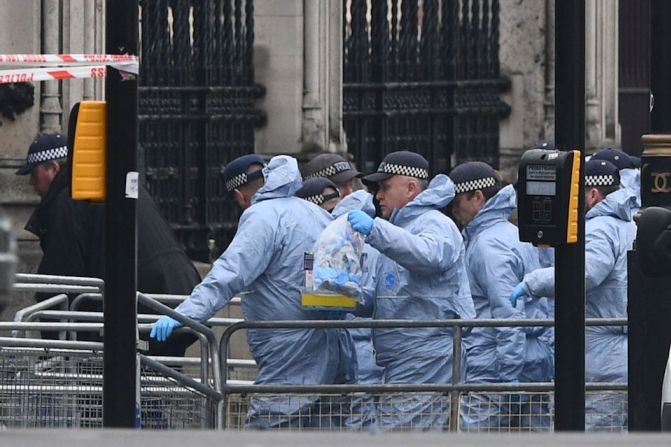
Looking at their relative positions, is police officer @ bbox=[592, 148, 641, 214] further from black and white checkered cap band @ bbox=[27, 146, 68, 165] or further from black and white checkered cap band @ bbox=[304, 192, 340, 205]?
black and white checkered cap band @ bbox=[27, 146, 68, 165]

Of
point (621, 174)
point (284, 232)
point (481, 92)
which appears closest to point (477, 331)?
point (284, 232)

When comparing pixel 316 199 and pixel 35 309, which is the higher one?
pixel 316 199

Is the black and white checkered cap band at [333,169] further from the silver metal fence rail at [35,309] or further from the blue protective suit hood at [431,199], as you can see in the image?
the silver metal fence rail at [35,309]

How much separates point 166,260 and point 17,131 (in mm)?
3507

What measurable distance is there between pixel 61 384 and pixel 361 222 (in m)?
1.78

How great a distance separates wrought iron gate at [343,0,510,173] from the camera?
694 inches

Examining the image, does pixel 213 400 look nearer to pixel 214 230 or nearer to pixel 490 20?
pixel 214 230

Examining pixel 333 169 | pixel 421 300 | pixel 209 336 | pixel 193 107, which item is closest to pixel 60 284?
pixel 209 336

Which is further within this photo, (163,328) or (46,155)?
(46,155)

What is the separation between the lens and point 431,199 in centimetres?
1037

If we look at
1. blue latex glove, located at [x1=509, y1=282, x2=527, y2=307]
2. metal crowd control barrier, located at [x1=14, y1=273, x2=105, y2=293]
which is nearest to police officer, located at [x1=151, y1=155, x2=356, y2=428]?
metal crowd control barrier, located at [x1=14, y1=273, x2=105, y2=293]

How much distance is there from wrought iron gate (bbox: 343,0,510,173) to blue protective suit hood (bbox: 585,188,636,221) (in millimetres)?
6856

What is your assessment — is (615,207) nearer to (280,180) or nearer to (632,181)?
(632,181)

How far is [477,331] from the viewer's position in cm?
1056
